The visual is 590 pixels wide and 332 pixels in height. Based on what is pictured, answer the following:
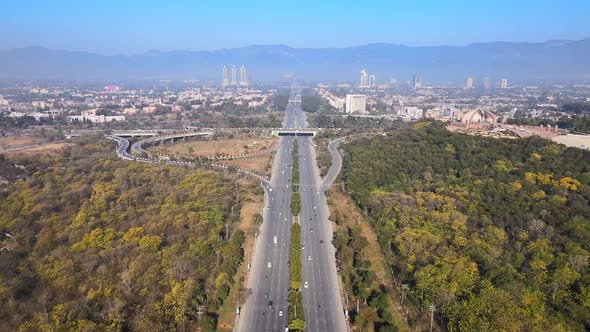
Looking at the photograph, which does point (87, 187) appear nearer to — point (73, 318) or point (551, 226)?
point (73, 318)

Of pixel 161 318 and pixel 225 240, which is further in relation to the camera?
pixel 225 240

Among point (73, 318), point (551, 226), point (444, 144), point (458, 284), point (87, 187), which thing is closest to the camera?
point (73, 318)

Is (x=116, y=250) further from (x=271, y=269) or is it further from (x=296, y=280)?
(x=296, y=280)

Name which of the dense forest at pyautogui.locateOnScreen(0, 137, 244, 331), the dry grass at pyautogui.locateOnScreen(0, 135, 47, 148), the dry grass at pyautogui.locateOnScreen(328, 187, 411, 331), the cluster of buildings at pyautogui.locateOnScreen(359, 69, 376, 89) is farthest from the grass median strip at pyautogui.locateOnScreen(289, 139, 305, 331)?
the cluster of buildings at pyautogui.locateOnScreen(359, 69, 376, 89)

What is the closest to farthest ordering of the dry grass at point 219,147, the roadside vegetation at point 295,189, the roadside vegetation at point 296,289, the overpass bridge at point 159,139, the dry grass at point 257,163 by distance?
the roadside vegetation at point 296,289 < the roadside vegetation at point 295,189 < the dry grass at point 257,163 < the overpass bridge at point 159,139 < the dry grass at point 219,147

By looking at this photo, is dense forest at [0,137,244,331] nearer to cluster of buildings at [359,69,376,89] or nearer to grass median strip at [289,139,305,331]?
grass median strip at [289,139,305,331]

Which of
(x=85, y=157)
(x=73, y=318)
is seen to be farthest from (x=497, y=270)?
(x=85, y=157)

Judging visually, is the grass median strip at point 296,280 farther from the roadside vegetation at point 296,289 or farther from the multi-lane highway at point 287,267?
the multi-lane highway at point 287,267

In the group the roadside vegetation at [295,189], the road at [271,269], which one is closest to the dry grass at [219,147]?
the roadside vegetation at [295,189]
